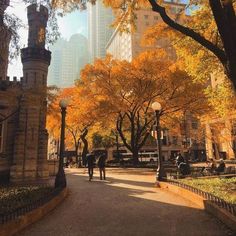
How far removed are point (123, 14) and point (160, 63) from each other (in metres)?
16.8

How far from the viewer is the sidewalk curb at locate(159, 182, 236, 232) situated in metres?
5.60

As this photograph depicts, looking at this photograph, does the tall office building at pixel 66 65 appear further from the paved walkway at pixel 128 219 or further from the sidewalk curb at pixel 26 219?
the sidewalk curb at pixel 26 219

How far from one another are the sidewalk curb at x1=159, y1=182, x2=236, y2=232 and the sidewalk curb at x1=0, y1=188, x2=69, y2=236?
4.58m

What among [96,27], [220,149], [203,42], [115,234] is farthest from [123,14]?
[96,27]

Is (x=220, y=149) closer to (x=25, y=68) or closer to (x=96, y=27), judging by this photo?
(x=25, y=68)

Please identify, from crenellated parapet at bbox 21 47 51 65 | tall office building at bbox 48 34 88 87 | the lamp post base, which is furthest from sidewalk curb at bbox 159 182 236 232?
tall office building at bbox 48 34 88 87

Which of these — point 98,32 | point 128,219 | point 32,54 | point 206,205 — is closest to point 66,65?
point 98,32

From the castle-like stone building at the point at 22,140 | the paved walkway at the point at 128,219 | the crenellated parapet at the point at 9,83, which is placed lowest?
the paved walkway at the point at 128,219

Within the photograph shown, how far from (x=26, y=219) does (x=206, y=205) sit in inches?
191

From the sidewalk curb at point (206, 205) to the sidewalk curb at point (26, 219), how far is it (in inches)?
180

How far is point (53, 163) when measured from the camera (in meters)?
22.1

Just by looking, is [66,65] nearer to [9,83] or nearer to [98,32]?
[98,32]

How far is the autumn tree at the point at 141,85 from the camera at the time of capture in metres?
25.5

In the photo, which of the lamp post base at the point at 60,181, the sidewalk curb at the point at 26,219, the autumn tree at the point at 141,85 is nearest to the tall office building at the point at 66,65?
the autumn tree at the point at 141,85
